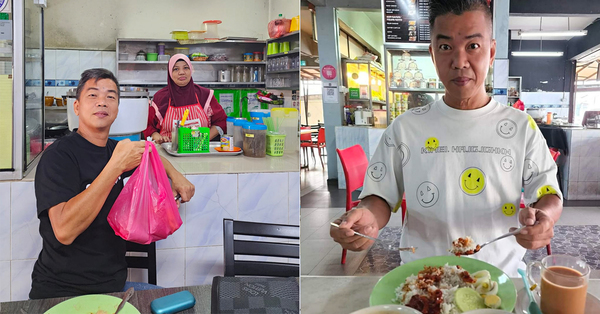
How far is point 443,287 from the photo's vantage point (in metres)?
0.65

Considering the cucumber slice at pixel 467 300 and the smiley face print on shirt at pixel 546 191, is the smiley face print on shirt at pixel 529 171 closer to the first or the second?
the smiley face print on shirt at pixel 546 191

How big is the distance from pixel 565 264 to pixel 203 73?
4.52 m

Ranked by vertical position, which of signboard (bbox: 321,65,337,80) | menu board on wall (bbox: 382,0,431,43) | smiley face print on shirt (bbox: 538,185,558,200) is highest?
menu board on wall (bbox: 382,0,431,43)

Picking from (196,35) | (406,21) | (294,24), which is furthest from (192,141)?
(196,35)

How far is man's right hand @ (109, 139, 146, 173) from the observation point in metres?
1.48

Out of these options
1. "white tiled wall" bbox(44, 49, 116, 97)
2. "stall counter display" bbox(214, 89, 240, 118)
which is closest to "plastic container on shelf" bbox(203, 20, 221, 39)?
"stall counter display" bbox(214, 89, 240, 118)

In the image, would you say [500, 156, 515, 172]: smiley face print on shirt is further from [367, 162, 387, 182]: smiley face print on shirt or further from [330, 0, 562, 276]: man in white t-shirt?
[367, 162, 387, 182]: smiley face print on shirt

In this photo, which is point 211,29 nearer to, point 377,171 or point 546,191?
point 377,171

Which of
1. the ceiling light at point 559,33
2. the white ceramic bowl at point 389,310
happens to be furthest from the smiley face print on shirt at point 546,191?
the ceiling light at point 559,33

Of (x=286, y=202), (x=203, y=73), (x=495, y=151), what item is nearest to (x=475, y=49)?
(x=495, y=151)

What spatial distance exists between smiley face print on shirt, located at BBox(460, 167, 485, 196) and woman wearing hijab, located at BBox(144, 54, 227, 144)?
1.79 metres

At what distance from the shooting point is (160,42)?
4.66 meters

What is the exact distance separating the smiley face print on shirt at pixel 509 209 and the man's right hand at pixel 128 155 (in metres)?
1.10

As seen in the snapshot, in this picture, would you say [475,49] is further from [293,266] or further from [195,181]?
[195,181]
